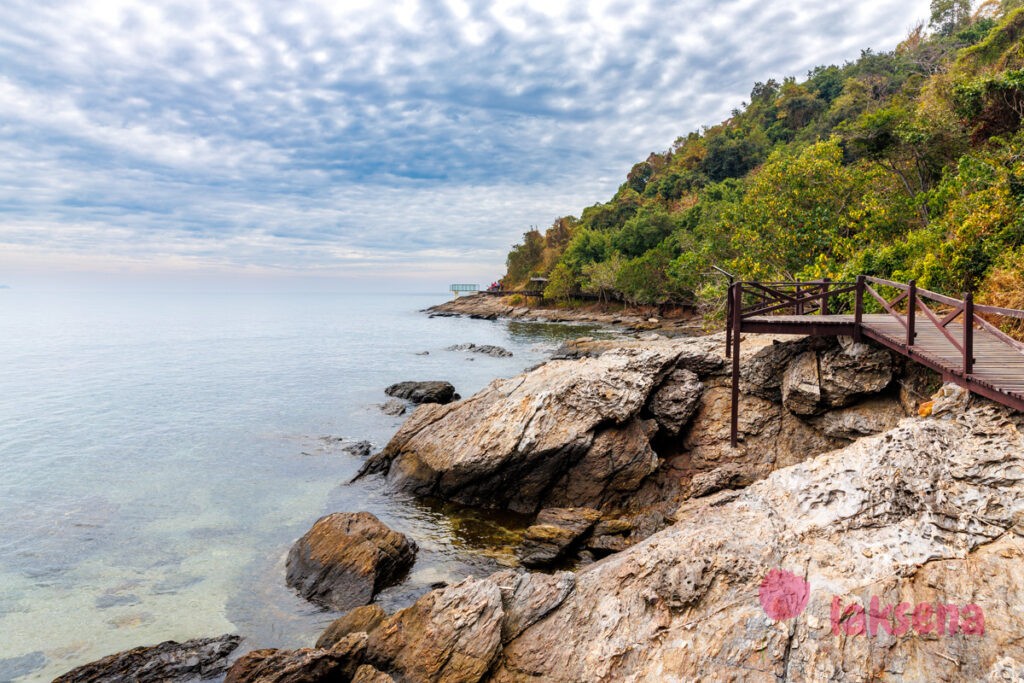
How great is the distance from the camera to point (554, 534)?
11.7m

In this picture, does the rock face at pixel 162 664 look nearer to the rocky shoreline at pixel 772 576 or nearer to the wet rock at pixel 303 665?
the rocky shoreline at pixel 772 576

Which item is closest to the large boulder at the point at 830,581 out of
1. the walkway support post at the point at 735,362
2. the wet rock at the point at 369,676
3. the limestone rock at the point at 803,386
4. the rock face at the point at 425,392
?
the wet rock at the point at 369,676

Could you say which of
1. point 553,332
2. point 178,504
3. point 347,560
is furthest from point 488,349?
point 347,560

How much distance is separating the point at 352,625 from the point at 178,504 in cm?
1045

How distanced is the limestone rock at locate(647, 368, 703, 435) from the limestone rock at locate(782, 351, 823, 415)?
218 centimetres

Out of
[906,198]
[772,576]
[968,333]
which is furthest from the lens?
[906,198]

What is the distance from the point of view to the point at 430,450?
622 inches

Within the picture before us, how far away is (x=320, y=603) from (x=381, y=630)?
288cm

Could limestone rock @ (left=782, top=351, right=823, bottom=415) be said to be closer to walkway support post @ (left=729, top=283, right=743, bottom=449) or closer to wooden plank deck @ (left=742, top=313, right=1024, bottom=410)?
wooden plank deck @ (left=742, top=313, right=1024, bottom=410)

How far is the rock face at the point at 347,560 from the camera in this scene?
10.5 metres

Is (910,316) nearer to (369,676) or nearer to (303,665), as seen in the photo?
(369,676)

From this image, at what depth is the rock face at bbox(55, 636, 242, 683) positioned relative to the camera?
8.38 meters

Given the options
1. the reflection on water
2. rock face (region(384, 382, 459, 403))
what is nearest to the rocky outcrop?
rock face (region(384, 382, 459, 403))

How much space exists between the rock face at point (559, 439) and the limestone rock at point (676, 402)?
0.03 metres
